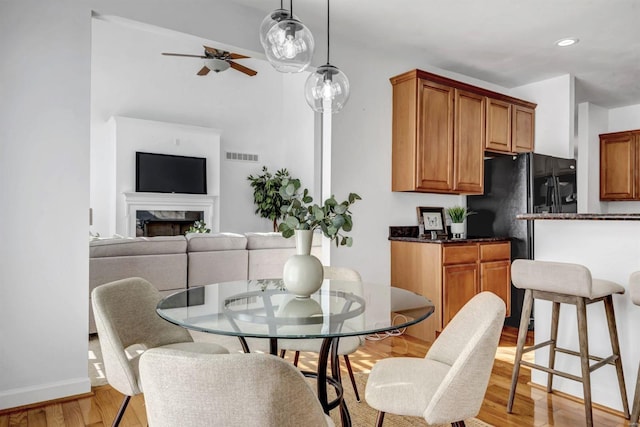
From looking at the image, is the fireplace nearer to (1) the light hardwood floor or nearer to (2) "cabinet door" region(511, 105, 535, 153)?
(1) the light hardwood floor

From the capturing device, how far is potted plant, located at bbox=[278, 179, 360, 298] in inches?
67.9

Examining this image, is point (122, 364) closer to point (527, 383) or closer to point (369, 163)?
point (527, 383)

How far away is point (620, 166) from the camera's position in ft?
18.5

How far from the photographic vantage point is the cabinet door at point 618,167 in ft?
18.1

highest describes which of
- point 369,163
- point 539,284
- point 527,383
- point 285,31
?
point 285,31

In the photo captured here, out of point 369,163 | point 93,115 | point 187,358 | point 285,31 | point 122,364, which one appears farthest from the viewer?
point 93,115

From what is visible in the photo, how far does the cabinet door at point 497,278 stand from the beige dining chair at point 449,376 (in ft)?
7.55

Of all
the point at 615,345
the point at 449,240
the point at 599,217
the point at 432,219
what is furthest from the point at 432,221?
the point at 615,345

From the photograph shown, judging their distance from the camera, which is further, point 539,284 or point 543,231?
point 543,231

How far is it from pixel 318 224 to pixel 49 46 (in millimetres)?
2017

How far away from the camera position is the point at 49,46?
2449mm

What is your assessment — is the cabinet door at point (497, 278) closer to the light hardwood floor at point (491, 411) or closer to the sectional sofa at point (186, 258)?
the light hardwood floor at point (491, 411)

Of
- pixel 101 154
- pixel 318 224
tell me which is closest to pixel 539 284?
pixel 318 224

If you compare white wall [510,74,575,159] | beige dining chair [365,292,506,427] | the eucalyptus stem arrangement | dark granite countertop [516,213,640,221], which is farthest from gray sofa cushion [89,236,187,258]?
white wall [510,74,575,159]
